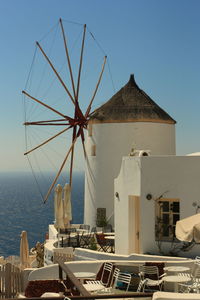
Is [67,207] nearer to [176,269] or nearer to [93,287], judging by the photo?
[176,269]

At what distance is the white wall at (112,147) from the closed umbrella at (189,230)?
561 inches

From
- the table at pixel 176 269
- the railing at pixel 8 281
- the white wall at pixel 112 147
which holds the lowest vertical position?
the railing at pixel 8 281

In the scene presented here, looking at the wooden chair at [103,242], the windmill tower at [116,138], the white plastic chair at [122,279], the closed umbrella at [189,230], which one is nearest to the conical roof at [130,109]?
the windmill tower at [116,138]

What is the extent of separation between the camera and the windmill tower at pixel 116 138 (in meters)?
27.9

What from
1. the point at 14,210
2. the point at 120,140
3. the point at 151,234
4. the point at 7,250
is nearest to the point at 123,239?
the point at 151,234

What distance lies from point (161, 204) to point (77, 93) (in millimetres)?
15341

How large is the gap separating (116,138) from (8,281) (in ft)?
46.8

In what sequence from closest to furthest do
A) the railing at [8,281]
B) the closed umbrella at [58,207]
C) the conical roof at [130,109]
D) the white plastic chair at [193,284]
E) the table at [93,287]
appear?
1. the table at [93,287]
2. the white plastic chair at [193,284]
3. the railing at [8,281]
4. the closed umbrella at [58,207]
5. the conical roof at [130,109]

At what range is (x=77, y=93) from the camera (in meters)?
31.2

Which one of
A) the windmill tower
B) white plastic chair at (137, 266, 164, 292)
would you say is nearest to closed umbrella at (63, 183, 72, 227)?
the windmill tower

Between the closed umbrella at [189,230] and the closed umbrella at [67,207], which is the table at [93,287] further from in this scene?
the closed umbrella at [67,207]

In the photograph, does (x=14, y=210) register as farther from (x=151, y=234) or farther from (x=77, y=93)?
(x=151, y=234)

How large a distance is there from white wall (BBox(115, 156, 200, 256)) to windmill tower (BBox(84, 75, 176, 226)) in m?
9.58

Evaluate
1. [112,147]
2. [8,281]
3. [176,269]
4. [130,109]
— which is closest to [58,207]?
[112,147]
